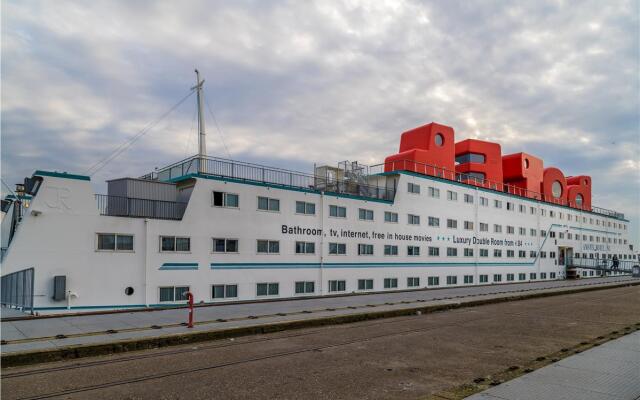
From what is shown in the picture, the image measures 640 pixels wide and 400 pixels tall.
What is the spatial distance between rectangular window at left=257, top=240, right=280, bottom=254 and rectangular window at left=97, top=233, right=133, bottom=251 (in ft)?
23.9

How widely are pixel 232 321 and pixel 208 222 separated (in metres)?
9.01

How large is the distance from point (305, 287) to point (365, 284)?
5627 millimetres

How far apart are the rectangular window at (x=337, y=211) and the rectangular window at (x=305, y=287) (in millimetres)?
4773

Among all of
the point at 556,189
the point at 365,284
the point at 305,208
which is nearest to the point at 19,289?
the point at 305,208

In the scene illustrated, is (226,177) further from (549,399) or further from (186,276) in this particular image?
(549,399)

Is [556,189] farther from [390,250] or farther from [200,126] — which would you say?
[200,126]

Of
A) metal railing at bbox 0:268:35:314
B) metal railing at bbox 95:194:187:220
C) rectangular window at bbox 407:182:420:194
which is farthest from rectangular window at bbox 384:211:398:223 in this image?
metal railing at bbox 0:268:35:314

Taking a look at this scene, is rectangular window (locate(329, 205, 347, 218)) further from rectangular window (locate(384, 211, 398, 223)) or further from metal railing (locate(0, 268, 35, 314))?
metal railing (locate(0, 268, 35, 314))

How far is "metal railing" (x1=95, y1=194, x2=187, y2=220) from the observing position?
20.8 metres

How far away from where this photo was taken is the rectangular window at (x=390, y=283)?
109ft

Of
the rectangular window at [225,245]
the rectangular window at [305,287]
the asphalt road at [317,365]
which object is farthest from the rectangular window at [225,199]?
the asphalt road at [317,365]

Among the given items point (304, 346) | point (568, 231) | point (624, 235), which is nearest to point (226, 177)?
point (304, 346)

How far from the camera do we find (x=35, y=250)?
18.5 meters

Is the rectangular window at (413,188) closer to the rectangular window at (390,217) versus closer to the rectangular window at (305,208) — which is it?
the rectangular window at (390,217)
